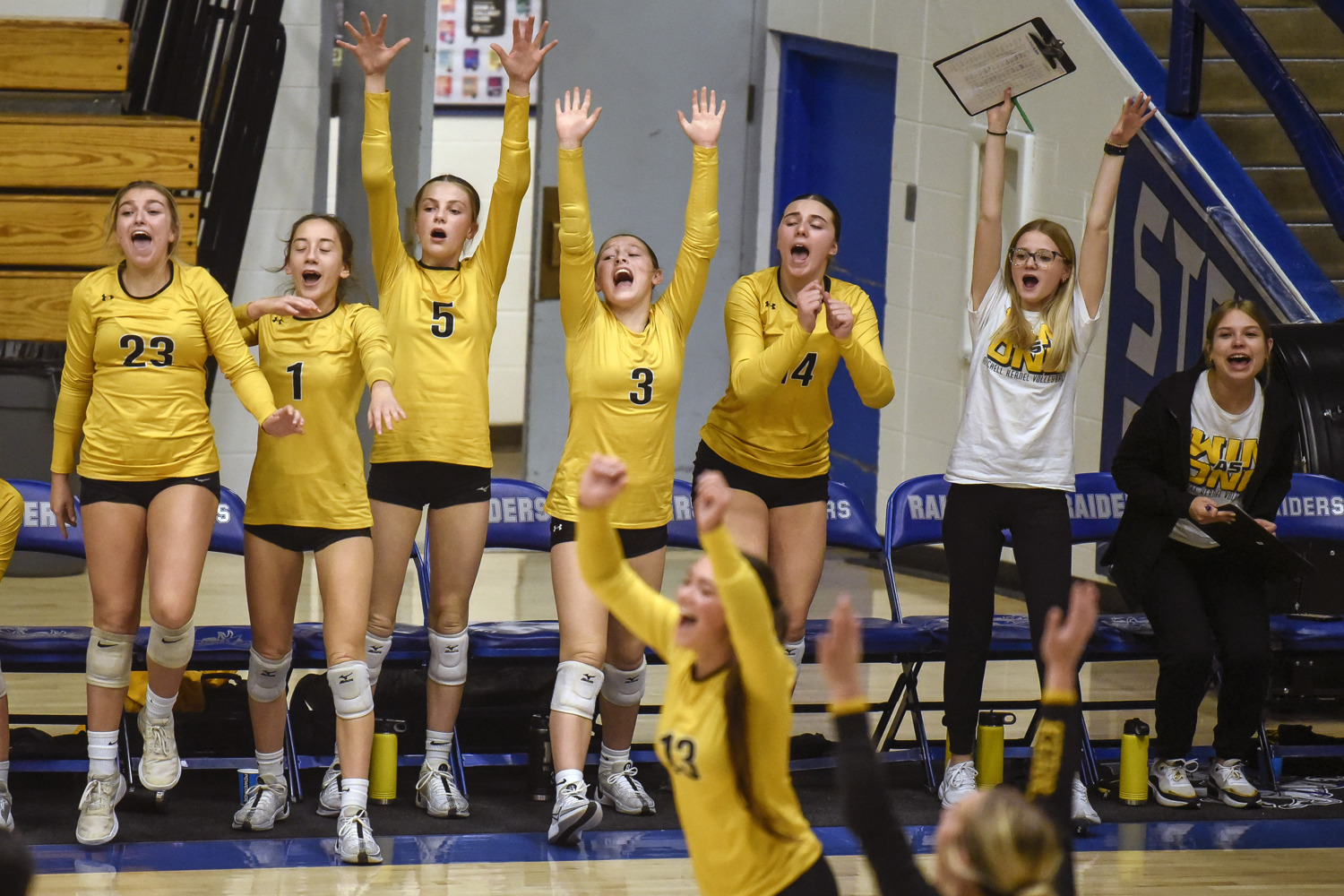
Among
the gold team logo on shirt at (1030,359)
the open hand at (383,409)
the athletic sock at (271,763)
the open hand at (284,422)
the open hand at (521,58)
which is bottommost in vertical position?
the athletic sock at (271,763)

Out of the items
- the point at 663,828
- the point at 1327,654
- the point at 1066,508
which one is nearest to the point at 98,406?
the point at 663,828

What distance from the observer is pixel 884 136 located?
28.6ft

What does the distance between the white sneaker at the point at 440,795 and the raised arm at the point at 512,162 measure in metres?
1.37

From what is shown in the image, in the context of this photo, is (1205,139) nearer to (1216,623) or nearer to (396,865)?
(1216,623)

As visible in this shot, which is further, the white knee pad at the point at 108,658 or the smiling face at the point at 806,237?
the smiling face at the point at 806,237

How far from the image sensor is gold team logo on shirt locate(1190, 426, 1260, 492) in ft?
16.3

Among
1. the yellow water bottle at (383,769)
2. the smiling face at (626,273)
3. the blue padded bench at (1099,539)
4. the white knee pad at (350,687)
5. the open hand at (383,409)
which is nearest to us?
the open hand at (383,409)

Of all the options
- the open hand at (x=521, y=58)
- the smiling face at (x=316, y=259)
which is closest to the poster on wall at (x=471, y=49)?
the open hand at (x=521, y=58)

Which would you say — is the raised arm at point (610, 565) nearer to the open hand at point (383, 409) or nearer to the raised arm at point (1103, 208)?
the open hand at point (383, 409)

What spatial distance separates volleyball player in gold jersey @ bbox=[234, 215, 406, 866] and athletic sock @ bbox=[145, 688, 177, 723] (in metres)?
0.23

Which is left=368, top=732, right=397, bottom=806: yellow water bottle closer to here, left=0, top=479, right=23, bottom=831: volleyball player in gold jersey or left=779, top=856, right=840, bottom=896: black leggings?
left=0, top=479, right=23, bottom=831: volleyball player in gold jersey

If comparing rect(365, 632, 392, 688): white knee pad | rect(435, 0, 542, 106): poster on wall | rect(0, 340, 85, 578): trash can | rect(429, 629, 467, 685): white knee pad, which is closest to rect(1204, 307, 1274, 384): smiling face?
rect(429, 629, 467, 685): white knee pad

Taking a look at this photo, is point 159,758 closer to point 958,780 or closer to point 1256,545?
point 958,780

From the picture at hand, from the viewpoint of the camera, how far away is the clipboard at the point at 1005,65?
185 inches
